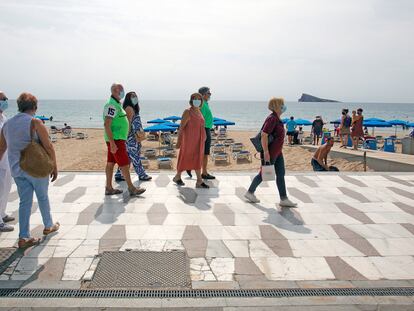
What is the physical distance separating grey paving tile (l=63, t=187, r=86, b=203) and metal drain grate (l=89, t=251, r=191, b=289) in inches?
85.6

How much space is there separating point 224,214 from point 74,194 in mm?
2467

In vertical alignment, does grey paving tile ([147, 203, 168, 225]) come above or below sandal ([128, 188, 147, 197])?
below

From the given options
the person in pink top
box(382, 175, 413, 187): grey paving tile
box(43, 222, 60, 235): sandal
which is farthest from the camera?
box(382, 175, 413, 187): grey paving tile

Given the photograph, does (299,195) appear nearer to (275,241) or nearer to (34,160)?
A: (275,241)

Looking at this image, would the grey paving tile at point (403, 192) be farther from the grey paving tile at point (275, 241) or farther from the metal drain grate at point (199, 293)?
the metal drain grate at point (199, 293)

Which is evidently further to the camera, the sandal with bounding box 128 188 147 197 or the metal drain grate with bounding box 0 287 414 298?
the sandal with bounding box 128 188 147 197

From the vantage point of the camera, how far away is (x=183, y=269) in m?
3.65

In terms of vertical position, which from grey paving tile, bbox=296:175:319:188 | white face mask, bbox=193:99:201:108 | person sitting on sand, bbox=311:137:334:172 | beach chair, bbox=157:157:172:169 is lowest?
beach chair, bbox=157:157:172:169

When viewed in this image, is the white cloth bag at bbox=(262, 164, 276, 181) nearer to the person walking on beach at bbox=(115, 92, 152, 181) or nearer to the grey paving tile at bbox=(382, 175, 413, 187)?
the person walking on beach at bbox=(115, 92, 152, 181)

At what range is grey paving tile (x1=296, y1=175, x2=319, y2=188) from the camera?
6.93m

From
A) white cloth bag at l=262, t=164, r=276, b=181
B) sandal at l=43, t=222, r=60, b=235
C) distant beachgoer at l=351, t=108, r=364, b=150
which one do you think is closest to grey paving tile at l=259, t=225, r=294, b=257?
white cloth bag at l=262, t=164, r=276, b=181

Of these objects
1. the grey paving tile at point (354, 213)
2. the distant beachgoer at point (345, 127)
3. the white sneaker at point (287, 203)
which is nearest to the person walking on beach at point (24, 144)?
the white sneaker at point (287, 203)

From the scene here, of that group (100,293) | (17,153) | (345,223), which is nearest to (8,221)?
(17,153)

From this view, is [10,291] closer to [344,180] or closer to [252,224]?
[252,224]
